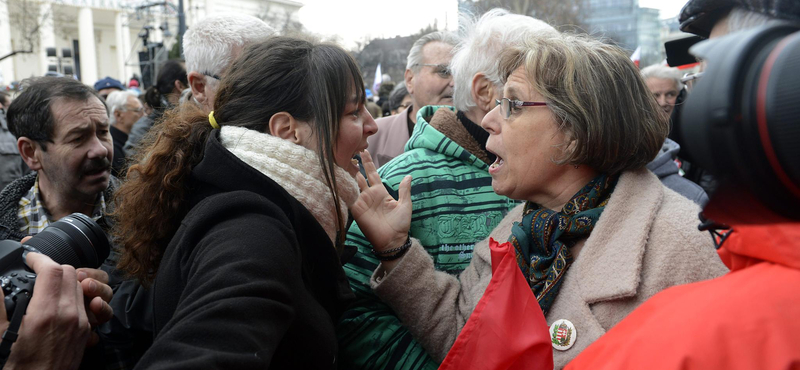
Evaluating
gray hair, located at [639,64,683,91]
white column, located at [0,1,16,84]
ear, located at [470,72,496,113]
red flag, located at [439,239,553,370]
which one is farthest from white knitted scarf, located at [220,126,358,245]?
white column, located at [0,1,16,84]

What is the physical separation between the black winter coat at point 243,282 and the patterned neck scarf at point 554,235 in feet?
2.04

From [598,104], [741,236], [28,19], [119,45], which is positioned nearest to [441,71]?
[598,104]

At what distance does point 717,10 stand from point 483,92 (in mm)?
1291

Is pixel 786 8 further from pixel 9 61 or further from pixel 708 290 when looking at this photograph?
pixel 9 61

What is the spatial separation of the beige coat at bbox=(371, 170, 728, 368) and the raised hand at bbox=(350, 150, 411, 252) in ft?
0.26

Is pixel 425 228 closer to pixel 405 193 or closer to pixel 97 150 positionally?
pixel 405 193

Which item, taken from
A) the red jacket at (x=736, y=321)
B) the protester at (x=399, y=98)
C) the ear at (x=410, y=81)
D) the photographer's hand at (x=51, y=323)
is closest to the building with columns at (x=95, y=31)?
the protester at (x=399, y=98)

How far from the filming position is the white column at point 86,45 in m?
46.6

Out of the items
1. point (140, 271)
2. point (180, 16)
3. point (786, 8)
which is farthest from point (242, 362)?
point (180, 16)

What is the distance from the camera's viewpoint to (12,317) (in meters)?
1.52

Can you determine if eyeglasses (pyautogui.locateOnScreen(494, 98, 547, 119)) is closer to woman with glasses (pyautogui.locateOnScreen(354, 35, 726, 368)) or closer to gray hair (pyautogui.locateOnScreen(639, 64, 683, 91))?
woman with glasses (pyautogui.locateOnScreen(354, 35, 726, 368))

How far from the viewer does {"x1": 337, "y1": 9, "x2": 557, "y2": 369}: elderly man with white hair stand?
2.03 metres

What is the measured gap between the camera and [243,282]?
123 centimetres

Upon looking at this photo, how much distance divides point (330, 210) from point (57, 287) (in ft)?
2.50
